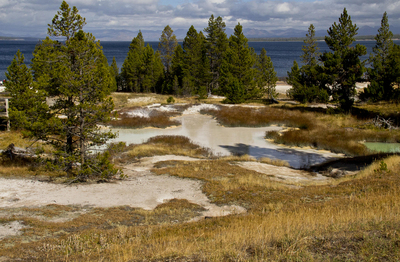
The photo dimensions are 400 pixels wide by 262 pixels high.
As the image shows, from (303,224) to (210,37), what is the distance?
53183 mm

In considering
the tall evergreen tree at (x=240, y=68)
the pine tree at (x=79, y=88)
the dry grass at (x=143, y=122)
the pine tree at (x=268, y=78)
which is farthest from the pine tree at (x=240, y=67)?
the pine tree at (x=79, y=88)

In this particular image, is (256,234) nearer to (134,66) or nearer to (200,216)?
(200,216)

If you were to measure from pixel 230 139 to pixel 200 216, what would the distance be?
1637cm

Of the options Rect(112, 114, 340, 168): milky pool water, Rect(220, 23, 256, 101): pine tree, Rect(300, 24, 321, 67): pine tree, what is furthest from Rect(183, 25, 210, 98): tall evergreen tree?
Rect(112, 114, 340, 168): milky pool water

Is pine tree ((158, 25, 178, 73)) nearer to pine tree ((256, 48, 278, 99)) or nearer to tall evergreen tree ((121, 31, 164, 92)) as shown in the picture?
tall evergreen tree ((121, 31, 164, 92))

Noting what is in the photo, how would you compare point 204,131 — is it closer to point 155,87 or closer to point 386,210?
point 386,210

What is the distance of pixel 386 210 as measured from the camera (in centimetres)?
728

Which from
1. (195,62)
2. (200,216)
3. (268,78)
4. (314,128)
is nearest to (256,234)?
(200,216)

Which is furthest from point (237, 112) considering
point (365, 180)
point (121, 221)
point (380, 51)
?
point (380, 51)

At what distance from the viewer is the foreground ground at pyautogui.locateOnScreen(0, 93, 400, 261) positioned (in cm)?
539

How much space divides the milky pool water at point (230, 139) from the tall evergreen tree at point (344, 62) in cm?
894

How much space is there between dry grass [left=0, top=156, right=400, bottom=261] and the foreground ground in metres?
0.02

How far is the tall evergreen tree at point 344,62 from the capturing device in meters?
31.8

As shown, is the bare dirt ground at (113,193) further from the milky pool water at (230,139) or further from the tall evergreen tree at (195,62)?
the tall evergreen tree at (195,62)
